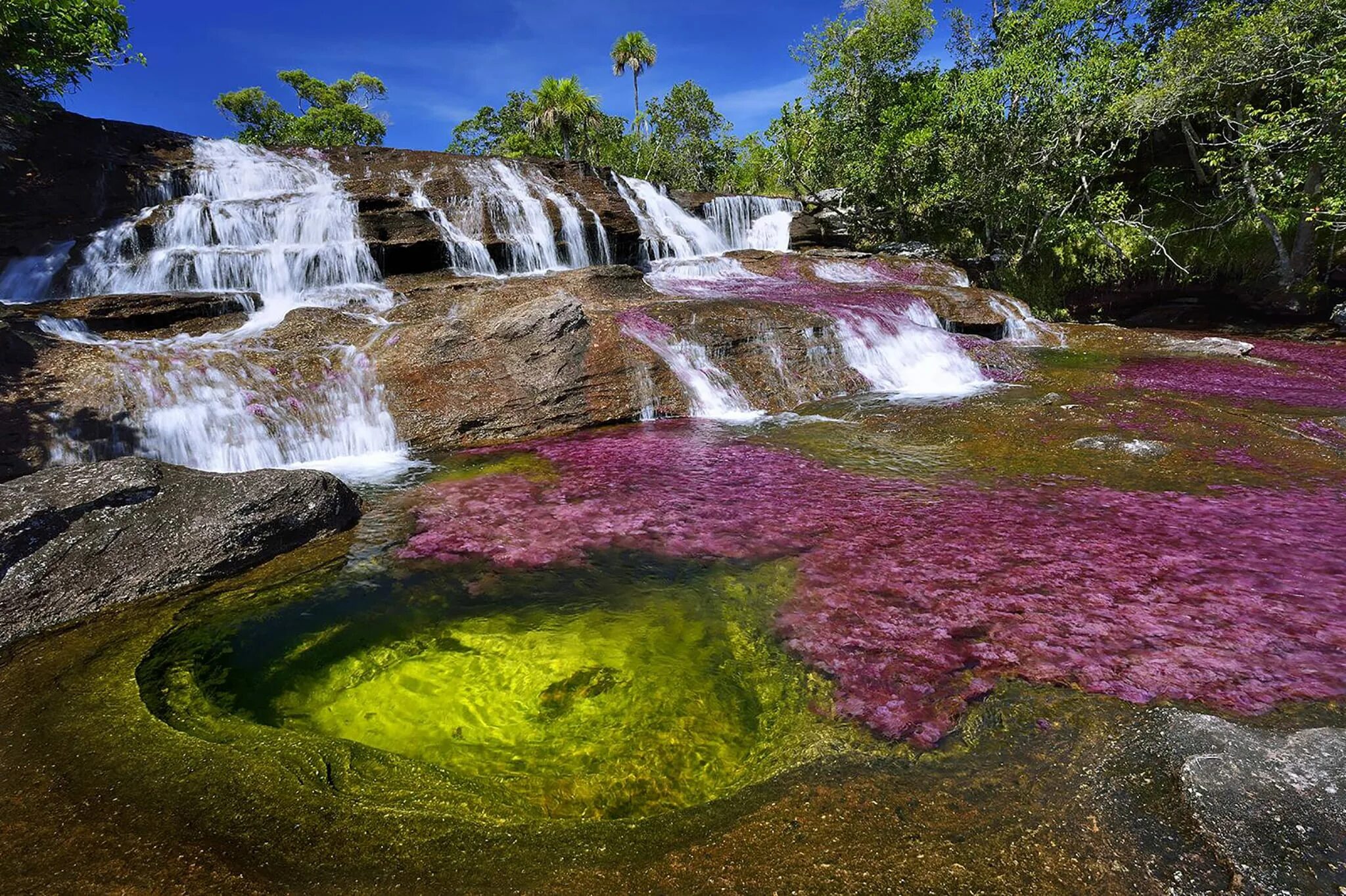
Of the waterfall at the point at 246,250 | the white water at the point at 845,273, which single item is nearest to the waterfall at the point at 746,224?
the white water at the point at 845,273

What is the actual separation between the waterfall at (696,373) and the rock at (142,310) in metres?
9.14

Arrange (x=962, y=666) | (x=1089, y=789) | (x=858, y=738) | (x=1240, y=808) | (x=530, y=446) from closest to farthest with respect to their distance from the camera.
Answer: (x=1240, y=808) → (x=1089, y=789) → (x=858, y=738) → (x=962, y=666) → (x=530, y=446)

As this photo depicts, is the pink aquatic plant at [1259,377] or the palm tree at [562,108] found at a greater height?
the palm tree at [562,108]

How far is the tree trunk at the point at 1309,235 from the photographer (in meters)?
16.2

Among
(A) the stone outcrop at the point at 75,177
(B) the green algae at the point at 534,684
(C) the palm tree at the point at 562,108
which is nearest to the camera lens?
(B) the green algae at the point at 534,684

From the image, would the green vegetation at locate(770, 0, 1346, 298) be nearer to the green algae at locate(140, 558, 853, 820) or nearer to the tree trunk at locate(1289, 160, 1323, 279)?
the tree trunk at locate(1289, 160, 1323, 279)

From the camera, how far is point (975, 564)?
5.32 m

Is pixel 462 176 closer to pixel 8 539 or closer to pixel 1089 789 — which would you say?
pixel 8 539

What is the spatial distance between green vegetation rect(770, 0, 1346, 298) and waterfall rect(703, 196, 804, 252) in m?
3.33

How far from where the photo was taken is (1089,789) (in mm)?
2873

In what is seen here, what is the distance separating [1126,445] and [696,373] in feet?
23.6

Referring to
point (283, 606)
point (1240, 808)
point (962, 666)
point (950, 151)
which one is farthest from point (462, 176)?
point (1240, 808)

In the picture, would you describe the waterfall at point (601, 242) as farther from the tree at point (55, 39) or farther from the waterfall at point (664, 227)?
the tree at point (55, 39)

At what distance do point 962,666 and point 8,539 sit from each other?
7819 millimetres
